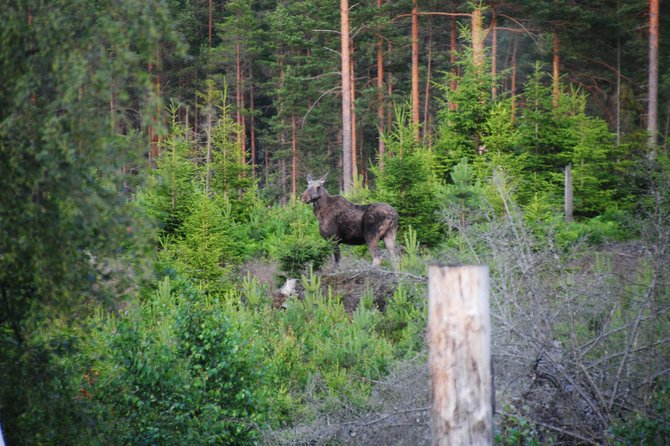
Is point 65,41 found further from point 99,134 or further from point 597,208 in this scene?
point 597,208

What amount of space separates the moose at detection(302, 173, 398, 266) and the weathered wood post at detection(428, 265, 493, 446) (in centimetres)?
852

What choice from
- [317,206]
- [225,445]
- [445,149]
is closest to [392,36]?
[445,149]

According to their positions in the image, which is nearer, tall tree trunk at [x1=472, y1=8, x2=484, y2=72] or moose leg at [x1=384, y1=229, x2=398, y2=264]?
moose leg at [x1=384, y1=229, x2=398, y2=264]

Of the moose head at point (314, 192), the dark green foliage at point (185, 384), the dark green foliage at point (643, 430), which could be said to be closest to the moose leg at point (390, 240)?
the moose head at point (314, 192)

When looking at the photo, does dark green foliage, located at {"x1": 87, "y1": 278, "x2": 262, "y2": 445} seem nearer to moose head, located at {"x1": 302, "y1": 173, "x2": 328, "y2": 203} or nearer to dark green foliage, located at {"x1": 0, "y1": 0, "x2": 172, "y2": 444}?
dark green foliage, located at {"x1": 0, "y1": 0, "x2": 172, "y2": 444}

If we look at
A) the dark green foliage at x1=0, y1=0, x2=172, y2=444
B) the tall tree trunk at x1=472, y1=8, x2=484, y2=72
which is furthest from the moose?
the dark green foliage at x1=0, y1=0, x2=172, y2=444

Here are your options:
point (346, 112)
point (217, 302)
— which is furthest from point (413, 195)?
point (346, 112)

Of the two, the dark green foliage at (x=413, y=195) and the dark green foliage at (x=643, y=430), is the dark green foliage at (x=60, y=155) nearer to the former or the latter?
the dark green foliage at (x=643, y=430)

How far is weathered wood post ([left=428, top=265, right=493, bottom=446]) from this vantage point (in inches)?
153

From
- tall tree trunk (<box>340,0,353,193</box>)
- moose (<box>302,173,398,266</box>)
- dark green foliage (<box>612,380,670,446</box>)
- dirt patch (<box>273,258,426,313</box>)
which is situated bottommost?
dirt patch (<box>273,258,426,313</box>)

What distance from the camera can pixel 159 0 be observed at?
17.3 feet

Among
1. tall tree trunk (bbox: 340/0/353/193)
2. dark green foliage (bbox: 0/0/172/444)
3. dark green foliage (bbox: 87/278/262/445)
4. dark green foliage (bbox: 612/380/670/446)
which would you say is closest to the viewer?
dark green foliage (bbox: 0/0/172/444)

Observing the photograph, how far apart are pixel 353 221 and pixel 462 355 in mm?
9186

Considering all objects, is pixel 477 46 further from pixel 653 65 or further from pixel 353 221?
pixel 653 65
